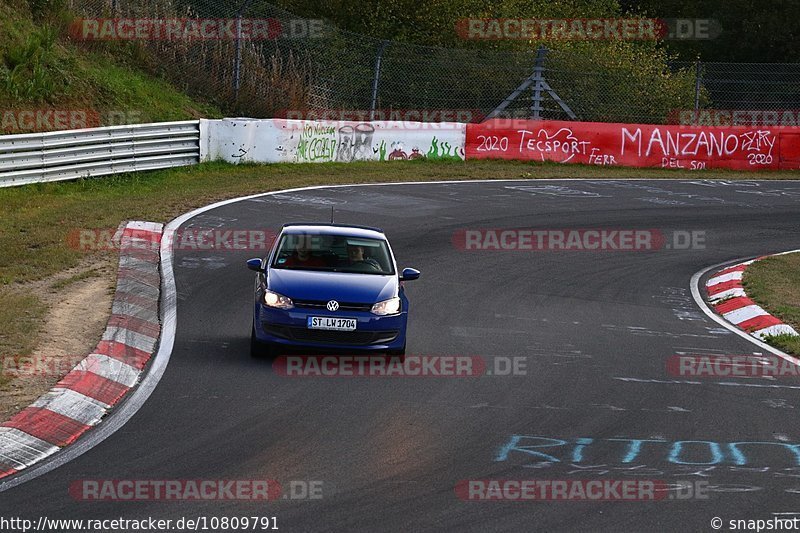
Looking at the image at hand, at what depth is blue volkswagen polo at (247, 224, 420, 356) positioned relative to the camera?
11.0 m

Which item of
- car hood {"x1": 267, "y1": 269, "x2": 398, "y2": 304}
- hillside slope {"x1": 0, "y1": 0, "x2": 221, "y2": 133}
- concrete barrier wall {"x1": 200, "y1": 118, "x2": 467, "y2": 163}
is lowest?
car hood {"x1": 267, "y1": 269, "x2": 398, "y2": 304}

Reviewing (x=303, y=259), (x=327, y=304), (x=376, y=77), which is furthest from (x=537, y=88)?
(x=327, y=304)

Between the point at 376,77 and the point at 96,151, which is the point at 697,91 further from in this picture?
the point at 96,151

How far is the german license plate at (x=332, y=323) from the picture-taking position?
11.0 meters

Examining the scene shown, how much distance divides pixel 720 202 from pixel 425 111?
9372 millimetres

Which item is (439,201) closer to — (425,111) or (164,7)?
(425,111)

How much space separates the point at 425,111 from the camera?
31.4 metres

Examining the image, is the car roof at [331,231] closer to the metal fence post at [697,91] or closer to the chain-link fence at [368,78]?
the chain-link fence at [368,78]

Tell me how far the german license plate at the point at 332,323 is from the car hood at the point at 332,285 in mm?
199

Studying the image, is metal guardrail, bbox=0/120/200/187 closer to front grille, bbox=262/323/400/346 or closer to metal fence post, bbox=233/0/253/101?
metal fence post, bbox=233/0/253/101

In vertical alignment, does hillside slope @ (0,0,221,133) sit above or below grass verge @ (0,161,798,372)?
above

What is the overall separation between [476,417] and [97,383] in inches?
126

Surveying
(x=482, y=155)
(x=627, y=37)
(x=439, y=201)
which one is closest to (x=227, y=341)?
(x=439, y=201)

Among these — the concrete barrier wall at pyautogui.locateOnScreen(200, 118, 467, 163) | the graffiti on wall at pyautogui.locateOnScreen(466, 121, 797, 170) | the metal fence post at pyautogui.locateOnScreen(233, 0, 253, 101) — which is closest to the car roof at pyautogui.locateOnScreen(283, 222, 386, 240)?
the concrete barrier wall at pyautogui.locateOnScreen(200, 118, 467, 163)
